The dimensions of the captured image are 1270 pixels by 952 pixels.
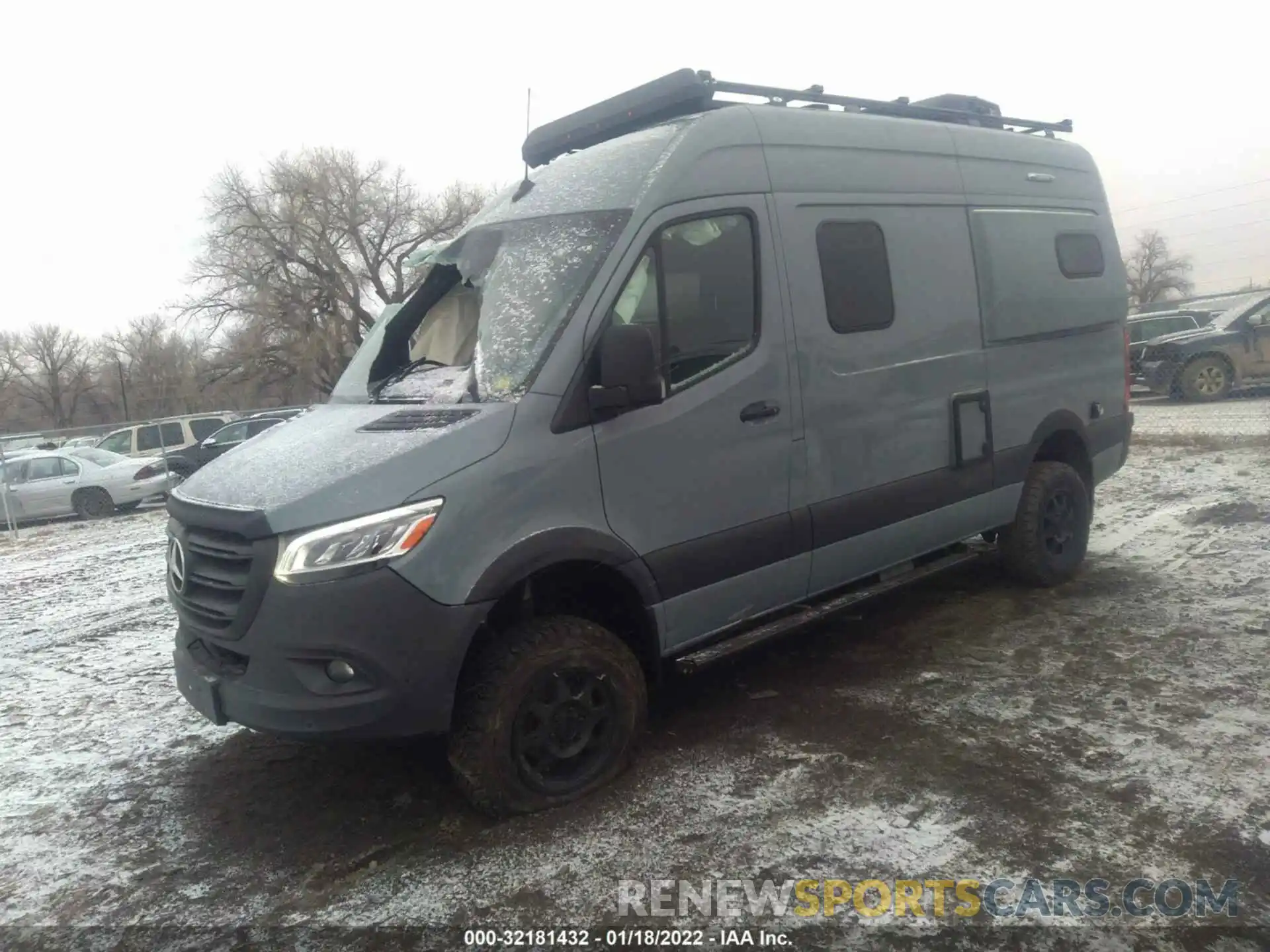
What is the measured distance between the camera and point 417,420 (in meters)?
3.55

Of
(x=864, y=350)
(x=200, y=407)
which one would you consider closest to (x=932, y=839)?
(x=864, y=350)

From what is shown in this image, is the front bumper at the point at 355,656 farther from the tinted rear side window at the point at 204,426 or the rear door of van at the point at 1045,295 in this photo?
the tinted rear side window at the point at 204,426

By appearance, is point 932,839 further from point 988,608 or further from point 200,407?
point 200,407

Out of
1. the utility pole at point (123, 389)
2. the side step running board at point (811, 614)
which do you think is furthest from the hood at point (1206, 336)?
the utility pole at point (123, 389)

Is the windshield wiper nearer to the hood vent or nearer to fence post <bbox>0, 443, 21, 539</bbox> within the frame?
the hood vent

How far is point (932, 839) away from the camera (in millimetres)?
3195

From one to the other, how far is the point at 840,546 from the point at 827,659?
81cm

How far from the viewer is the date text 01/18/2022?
9.09ft

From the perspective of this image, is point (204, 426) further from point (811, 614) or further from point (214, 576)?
point (811, 614)

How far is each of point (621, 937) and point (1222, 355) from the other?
55.7ft

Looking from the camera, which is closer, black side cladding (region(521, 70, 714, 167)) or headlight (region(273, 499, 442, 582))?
headlight (region(273, 499, 442, 582))

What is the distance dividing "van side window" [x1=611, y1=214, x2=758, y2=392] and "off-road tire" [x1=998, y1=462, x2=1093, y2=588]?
107 inches

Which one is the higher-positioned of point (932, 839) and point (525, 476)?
point (525, 476)

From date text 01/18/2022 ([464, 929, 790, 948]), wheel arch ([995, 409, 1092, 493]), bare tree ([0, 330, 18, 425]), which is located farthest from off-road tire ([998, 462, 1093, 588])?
bare tree ([0, 330, 18, 425])
